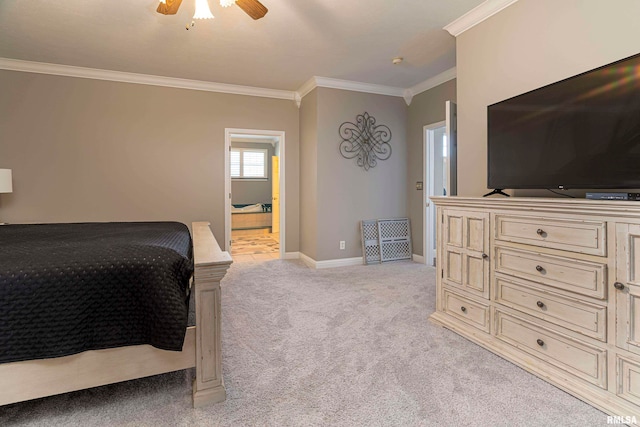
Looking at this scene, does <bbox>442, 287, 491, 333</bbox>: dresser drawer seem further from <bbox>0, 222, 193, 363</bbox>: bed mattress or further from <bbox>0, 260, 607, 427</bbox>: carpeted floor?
Answer: <bbox>0, 222, 193, 363</bbox>: bed mattress

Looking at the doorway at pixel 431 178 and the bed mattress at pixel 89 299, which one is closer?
the bed mattress at pixel 89 299

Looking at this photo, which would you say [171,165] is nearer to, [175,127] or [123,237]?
[175,127]

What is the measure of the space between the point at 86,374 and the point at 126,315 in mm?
308

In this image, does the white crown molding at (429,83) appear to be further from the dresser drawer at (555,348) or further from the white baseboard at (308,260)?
the dresser drawer at (555,348)

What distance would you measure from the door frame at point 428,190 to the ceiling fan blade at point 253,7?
301 cm

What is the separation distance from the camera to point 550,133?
194 centimetres

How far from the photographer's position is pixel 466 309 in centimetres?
230

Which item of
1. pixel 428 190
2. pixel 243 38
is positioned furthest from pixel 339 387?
pixel 428 190

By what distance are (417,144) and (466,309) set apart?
3.01 meters

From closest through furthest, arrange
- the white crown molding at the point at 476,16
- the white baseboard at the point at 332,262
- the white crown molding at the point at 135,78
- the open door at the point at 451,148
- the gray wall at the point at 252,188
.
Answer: the white crown molding at the point at 476,16 → the open door at the point at 451,148 → the white crown molding at the point at 135,78 → the white baseboard at the point at 332,262 → the gray wall at the point at 252,188

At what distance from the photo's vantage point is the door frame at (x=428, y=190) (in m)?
4.59

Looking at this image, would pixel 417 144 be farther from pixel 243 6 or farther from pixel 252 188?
pixel 252 188

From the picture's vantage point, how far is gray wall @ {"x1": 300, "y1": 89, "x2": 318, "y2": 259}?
446 centimetres

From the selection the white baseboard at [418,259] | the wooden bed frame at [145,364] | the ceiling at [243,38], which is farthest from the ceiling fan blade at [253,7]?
the white baseboard at [418,259]
